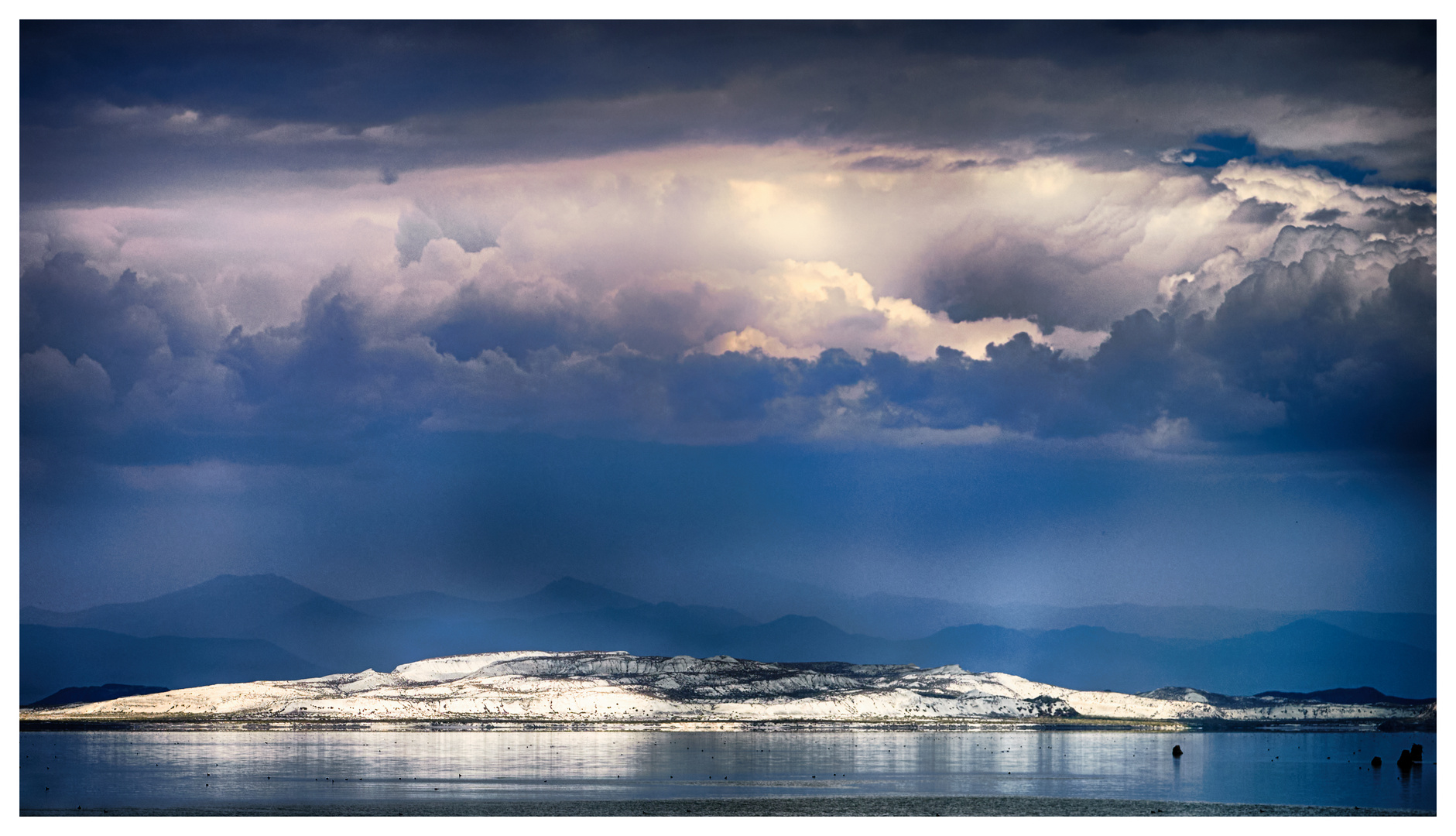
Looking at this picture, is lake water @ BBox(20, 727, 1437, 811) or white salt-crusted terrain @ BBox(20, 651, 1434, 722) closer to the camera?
lake water @ BBox(20, 727, 1437, 811)

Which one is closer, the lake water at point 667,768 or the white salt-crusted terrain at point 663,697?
the lake water at point 667,768

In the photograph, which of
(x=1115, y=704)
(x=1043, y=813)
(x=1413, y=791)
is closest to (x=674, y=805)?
(x=1043, y=813)

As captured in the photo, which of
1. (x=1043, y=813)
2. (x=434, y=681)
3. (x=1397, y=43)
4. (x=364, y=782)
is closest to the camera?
(x=1043, y=813)

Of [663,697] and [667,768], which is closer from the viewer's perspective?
[667,768]
